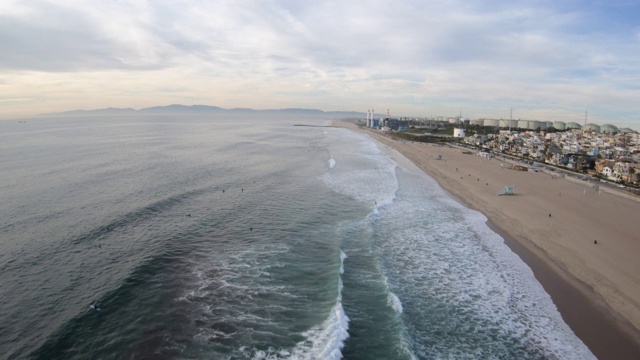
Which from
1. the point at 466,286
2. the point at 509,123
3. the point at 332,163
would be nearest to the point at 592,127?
the point at 509,123

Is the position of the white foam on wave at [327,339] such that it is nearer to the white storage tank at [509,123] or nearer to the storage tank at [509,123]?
the white storage tank at [509,123]

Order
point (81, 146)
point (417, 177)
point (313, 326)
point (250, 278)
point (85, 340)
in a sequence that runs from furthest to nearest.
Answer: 1. point (81, 146)
2. point (417, 177)
3. point (250, 278)
4. point (313, 326)
5. point (85, 340)

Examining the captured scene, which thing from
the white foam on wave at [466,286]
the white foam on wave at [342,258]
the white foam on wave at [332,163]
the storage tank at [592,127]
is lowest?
the white foam on wave at [466,286]

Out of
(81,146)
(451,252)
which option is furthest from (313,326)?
(81,146)

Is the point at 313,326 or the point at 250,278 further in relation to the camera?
the point at 250,278

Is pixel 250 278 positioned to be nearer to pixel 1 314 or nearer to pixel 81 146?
pixel 1 314

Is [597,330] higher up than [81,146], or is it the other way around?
[81,146]

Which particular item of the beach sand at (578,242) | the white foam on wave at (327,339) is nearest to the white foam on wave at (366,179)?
the beach sand at (578,242)
